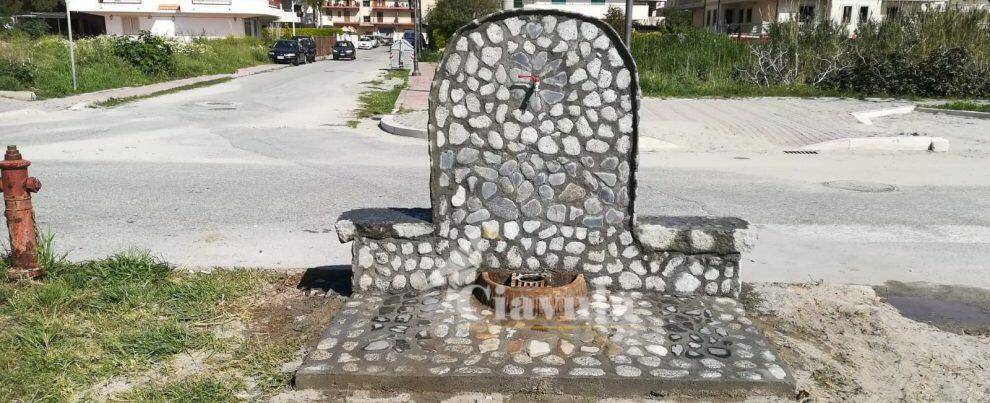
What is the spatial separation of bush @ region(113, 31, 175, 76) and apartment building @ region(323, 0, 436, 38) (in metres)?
101

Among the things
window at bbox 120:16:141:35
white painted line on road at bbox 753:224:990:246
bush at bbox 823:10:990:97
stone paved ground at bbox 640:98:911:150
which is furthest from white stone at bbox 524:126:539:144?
window at bbox 120:16:141:35

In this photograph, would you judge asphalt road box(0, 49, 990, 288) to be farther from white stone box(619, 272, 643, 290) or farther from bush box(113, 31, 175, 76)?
bush box(113, 31, 175, 76)

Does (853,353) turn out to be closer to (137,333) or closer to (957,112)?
(137,333)

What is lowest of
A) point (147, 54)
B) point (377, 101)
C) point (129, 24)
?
point (377, 101)

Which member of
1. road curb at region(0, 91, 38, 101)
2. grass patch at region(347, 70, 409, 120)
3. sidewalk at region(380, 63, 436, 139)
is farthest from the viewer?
road curb at region(0, 91, 38, 101)

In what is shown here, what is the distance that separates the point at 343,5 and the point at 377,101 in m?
113

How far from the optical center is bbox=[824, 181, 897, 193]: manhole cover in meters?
9.28

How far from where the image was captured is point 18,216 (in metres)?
5.10

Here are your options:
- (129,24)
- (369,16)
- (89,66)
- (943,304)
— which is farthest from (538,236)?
(369,16)

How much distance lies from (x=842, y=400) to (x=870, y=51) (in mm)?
23110

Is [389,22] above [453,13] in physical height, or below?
above

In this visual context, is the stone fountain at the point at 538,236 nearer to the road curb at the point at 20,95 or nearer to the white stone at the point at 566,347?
the white stone at the point at 566,347

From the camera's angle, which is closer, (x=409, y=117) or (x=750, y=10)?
(x=409, y=117)

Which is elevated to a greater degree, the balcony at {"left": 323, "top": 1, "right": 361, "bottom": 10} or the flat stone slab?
the balcony at {"left": 323, "top": 1, "right": 361, "bottom": 10}
